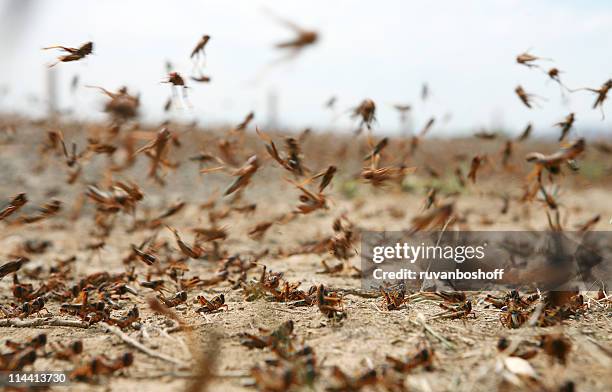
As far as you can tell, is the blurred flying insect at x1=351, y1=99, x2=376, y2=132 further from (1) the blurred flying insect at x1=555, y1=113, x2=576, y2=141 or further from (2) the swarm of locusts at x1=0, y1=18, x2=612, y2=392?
(1) the blurred flying insect at x1=555, y1=113, x2=576, y2=141

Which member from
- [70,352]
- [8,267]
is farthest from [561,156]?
[8,267]

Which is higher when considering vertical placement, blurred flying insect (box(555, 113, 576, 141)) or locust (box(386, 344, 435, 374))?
blurred flying insect (box(555, 113, 576, 141))

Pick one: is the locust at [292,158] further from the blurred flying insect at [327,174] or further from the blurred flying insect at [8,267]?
the blurred flying insect at [8,267]

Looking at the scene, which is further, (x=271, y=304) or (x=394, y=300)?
(x=271, y=304)

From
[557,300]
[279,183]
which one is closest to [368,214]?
[279,183]

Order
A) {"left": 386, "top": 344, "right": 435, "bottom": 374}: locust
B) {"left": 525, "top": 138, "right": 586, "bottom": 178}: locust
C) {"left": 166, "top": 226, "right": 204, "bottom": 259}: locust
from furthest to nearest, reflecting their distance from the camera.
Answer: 1. {"left": 166, "top": 226, "right": 204, "bottom": 259}: locust
2. {"left": 525, "top": 138, "right": 586, "bottom": 178}: locust
3. {"left": 386, "top": 344, "right": 435, "bottom": 374}: locust
